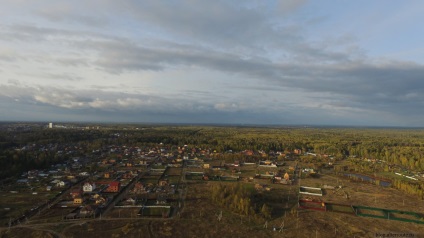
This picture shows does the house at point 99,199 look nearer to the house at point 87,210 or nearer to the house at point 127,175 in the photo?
the house at point 87,210

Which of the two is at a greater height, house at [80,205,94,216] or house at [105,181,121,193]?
house at [105,181,121,193]

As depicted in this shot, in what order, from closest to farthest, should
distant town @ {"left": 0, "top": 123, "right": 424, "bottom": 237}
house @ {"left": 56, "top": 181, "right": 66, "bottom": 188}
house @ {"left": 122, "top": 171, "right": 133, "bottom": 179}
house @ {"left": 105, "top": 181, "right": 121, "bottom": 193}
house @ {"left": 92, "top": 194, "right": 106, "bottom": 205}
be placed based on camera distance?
1. distant town @ {"left": 0, "top": 123, "right": 424, "bottom": 237}
2. house @ {"left": 92, "top": 194, "right": 106, "bottom": 205}
3. house @ {"left": 105, "top": 181, "right": 121, "bottom": 193}
4. house @ {"left": 56, "top": 181, "right": 66, "bottom": 188}
5. house @ {"left": 122, "top": 171, "right": 133, "bottom": 179}

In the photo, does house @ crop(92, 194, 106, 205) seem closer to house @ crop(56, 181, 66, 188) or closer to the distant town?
the distant town

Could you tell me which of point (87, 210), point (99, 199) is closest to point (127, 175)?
point (99, 199)

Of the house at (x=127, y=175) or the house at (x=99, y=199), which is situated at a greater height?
the house at (x=127, y=175)

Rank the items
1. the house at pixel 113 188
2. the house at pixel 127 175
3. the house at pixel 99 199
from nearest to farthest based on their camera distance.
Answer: the house at pixel 99 199
the house at pixel 113 188
the house at pixel 127 175

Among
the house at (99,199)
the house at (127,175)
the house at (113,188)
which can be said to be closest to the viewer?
the house at (99,199)

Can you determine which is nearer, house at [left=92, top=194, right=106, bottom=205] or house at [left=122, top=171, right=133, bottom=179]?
house at [left=92, top=194, right=106, bottom=205]

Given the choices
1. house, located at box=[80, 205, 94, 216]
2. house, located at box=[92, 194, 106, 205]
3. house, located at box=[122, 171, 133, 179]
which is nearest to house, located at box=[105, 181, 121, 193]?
house, located at box=[92, 194, 106, 205]

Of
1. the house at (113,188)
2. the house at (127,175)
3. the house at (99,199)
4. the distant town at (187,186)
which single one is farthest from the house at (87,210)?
the house at (127,175)

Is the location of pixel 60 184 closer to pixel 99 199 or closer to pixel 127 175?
pixel 127 175

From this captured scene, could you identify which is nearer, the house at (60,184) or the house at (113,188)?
the house at (113,188)
